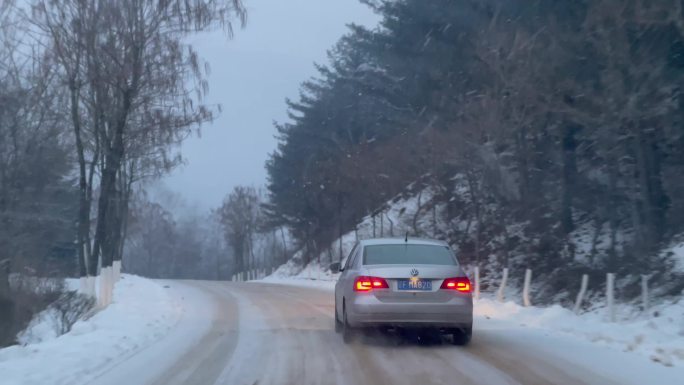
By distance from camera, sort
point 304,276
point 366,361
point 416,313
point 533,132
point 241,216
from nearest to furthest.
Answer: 1. point 366,361
2. point 416,313
3. point 533,132
4. point 304,276
5. point 241,216

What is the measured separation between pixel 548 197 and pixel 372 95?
16995mm

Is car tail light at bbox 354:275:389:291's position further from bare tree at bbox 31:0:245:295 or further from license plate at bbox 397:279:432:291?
bare tree at bbox 31:0:245:295

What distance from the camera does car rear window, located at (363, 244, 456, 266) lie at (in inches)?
555

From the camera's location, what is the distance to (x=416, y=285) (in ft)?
43.7

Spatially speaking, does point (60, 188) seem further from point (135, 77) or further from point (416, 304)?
point (416, 304)

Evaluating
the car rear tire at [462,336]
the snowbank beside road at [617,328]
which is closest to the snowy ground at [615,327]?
the snowbank beside road at [617,328]

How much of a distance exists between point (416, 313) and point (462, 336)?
912 millimetres

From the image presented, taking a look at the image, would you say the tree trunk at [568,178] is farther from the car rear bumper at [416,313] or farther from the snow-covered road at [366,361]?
the car rear bumper at [416,313]

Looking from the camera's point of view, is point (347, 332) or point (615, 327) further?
point (615, 327)

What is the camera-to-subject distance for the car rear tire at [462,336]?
1359 centimetres

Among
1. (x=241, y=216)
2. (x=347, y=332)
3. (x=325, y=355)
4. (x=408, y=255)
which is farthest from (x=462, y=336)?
(x=241, y=216)

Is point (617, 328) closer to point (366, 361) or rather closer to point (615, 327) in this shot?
point (615, 327)

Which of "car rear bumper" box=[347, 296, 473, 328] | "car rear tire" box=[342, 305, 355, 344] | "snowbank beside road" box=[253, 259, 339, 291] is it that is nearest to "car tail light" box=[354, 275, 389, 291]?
"car rear bumper" box=[347, 296, 473, 328]

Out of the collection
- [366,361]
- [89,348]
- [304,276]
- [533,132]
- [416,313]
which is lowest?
[366,361]
